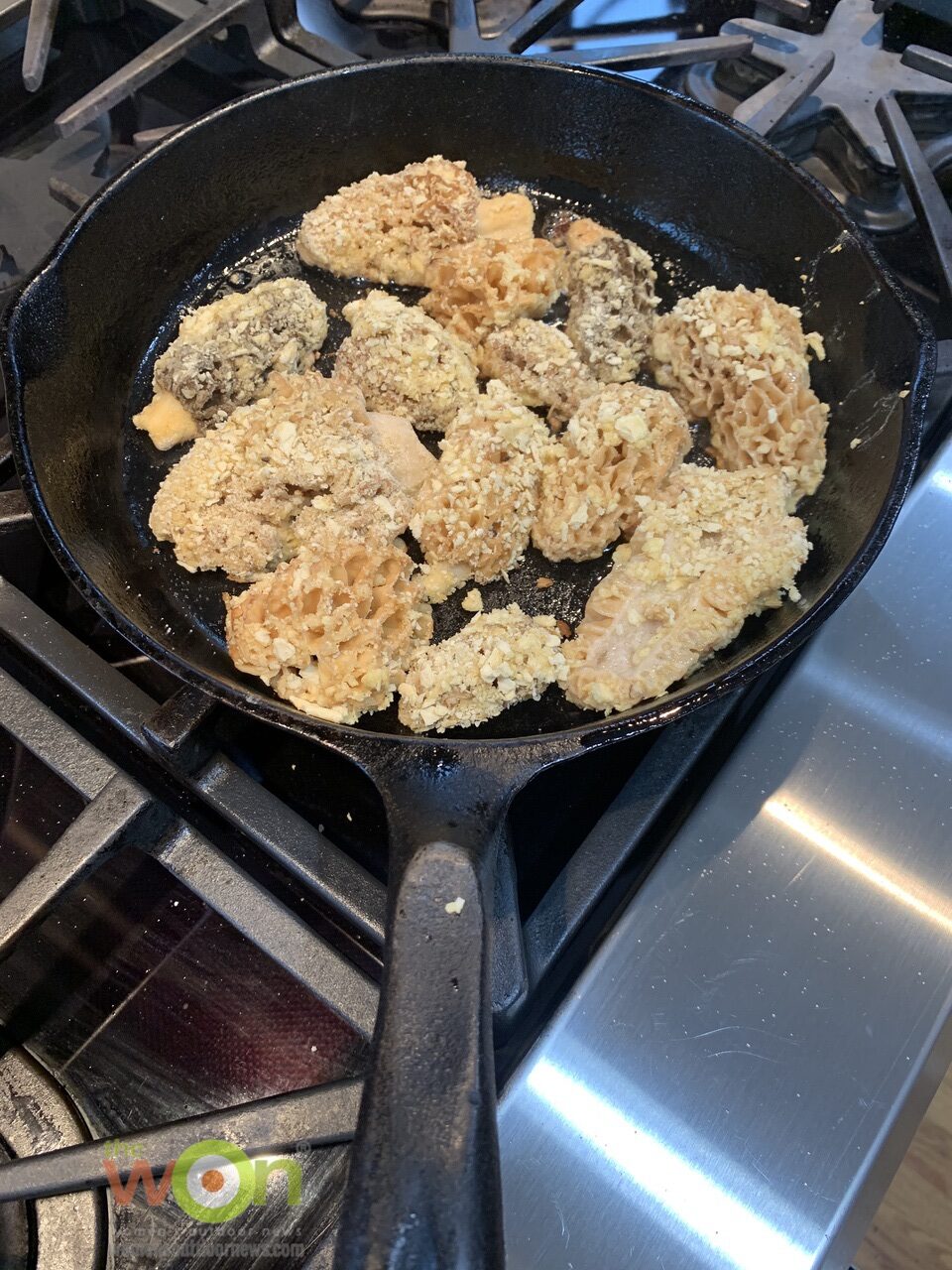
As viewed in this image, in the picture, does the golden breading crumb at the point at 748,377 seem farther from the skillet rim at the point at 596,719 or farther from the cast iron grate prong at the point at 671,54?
the cast iron grate prong at the point at 671,54

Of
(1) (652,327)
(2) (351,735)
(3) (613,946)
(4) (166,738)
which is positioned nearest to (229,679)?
(4) (166,738)

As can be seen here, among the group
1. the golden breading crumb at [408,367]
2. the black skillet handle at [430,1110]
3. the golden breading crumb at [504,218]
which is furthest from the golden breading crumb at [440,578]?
the golden breading crumb at [504,218]

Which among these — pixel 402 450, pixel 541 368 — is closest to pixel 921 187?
pixel 541 368

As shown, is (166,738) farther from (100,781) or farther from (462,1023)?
(462,1023)

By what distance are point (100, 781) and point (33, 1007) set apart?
0.94 feet

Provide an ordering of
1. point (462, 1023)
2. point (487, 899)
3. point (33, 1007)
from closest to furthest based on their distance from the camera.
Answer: point (462, 1023) < point (487, 899) < point (33, 1007)

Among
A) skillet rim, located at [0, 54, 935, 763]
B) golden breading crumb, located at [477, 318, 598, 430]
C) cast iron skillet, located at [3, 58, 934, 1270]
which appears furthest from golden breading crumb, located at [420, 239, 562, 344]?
skillet rim, located at [0, 54, 935, 763]

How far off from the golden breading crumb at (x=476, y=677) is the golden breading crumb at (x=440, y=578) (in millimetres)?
121

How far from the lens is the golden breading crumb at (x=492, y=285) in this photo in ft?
4.58

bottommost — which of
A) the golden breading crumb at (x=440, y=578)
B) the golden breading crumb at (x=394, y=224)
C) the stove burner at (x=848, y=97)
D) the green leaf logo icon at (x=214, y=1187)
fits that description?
the green leaf logo icon at (x=214, y=1187)

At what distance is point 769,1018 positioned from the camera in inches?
36.2

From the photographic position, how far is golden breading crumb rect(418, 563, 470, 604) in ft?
4.00

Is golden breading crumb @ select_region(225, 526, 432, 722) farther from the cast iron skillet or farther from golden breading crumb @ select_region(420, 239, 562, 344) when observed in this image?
golden breading crumb @ select_region(420, 239, 562, 344)

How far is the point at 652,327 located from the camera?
140 centimetres
